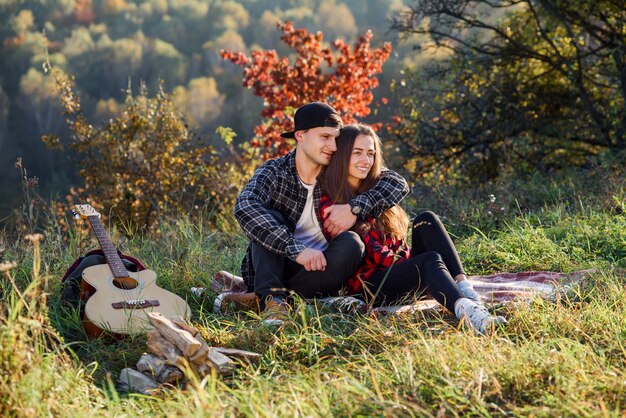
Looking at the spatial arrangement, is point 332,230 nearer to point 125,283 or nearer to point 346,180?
point 346,180

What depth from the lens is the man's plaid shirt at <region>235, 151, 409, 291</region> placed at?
161 inches

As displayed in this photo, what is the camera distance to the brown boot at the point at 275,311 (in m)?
3.62

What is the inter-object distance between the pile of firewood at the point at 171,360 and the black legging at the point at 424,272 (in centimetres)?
99

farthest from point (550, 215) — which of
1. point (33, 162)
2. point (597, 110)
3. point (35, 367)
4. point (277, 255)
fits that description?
point (33, 162)

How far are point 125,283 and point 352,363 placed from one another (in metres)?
1.59

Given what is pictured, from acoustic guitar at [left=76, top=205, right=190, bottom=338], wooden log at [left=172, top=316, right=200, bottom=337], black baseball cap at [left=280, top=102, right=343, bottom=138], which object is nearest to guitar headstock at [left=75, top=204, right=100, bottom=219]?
acoustic guitar at [left=76, top=205, right=190, bottom=338]

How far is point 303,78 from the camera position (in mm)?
9211

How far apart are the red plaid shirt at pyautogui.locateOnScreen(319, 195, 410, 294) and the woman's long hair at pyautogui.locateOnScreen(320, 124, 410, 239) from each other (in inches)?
1.6

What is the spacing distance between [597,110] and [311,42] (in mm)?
3390

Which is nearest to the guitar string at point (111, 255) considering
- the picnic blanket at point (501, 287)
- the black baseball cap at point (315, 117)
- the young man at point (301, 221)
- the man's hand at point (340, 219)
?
the young man at point (301, 221)

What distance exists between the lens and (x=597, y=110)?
9094mm

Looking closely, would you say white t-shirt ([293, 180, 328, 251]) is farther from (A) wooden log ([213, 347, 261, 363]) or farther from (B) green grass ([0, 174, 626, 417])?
(A) wooden log ([213, 347, 261, 363])

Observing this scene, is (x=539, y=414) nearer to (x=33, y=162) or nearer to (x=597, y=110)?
(x=597, y=110)

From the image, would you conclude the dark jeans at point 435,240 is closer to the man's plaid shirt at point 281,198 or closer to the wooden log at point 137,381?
the man's plaid shirt at point 281,198
